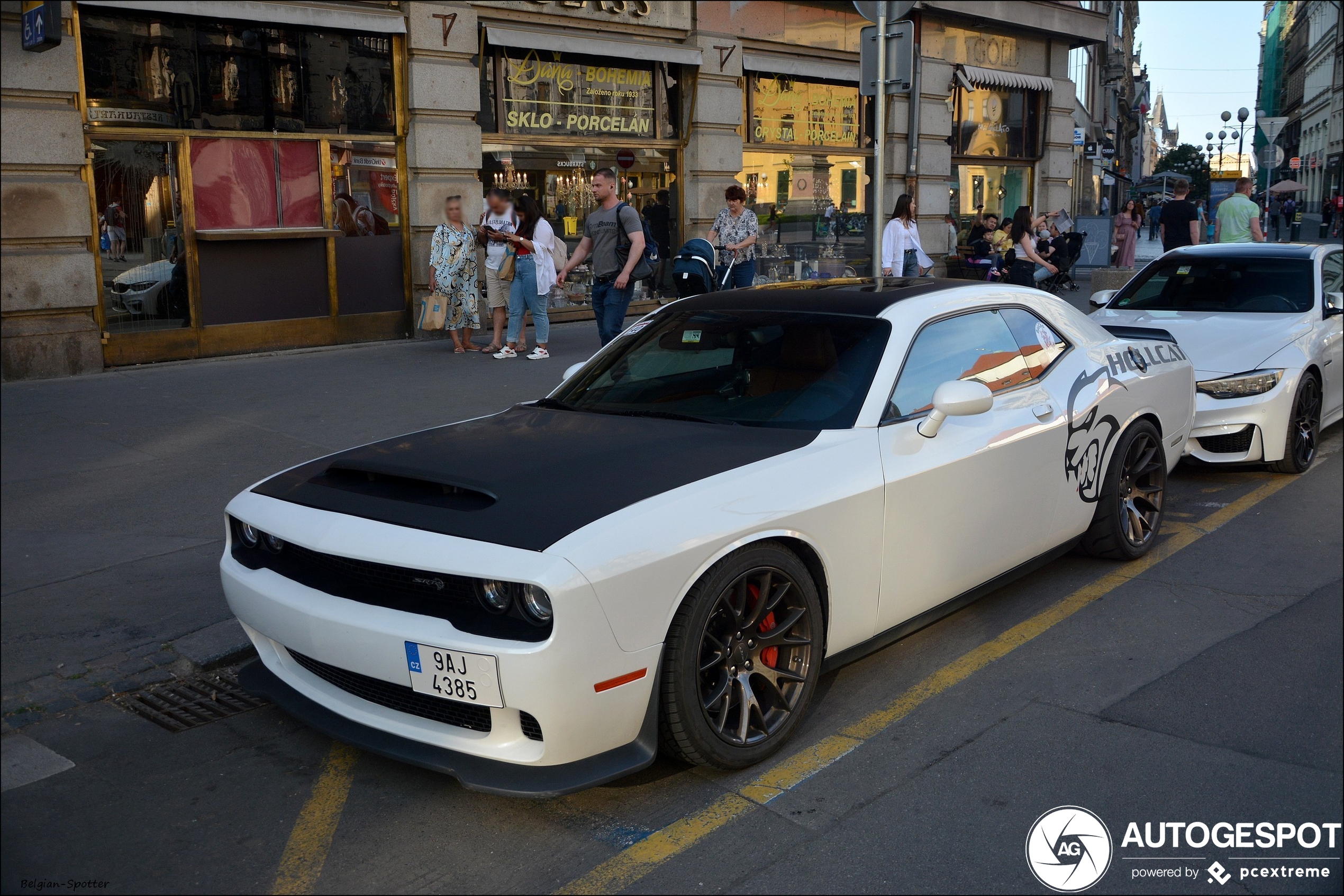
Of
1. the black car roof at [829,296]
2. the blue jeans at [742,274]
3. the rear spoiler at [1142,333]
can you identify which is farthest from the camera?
the blue jeans at [742,274]

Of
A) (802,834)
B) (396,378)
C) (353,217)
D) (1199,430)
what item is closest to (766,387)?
(802,834)

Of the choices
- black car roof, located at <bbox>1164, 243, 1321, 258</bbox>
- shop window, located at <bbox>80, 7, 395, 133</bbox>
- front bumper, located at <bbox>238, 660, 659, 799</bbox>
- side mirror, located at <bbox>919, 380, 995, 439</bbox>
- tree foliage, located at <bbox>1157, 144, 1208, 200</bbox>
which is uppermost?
tree foliage, located at <bbox>1157, 144, 1208, 200</bbox>

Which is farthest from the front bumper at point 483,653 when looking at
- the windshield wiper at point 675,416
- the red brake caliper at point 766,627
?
the windshield wiper at point 675,416

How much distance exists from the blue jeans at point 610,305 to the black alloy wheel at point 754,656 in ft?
21.8

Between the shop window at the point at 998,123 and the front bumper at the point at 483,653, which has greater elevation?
the shop window at the point at 998,123

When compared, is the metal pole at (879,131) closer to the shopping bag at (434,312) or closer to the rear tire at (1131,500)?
the rear tire at (1131,500)

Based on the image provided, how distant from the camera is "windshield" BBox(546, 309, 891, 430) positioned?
14.3ft

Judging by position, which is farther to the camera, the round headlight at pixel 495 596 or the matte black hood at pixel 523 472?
the matte black hood at pixel 523 472

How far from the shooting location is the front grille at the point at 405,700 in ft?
10.9

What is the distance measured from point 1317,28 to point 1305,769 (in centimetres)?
10700

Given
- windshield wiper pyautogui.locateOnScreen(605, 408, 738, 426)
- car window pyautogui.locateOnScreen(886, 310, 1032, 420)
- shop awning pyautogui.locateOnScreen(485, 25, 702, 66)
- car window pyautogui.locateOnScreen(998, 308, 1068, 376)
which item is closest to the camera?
windshield wiper pyautogui.locateOnScreen(605, 408, 738, 426)

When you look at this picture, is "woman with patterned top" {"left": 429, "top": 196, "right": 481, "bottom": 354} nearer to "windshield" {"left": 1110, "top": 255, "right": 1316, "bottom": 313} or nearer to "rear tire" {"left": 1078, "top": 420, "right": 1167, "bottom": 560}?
"windshield" {"left": 1110, "top": 255, "right": 1316, "bottom": 313}

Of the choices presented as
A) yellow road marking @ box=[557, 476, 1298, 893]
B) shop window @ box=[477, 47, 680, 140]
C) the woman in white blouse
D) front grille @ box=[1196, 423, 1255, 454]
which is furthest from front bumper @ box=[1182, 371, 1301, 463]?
shop window @ box=[477, 47, 680, 140]

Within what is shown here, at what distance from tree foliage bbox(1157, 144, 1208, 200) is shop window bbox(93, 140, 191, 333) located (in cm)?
9027
